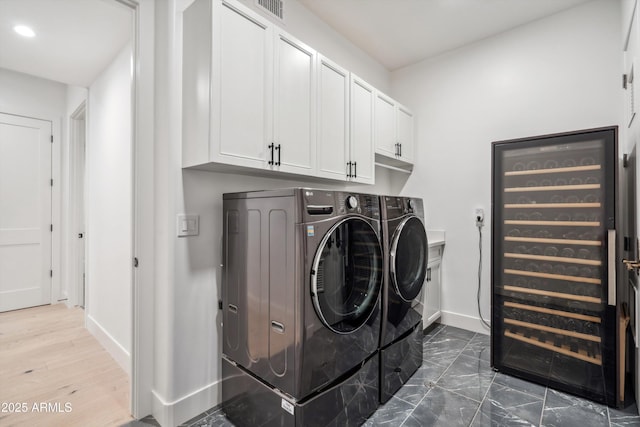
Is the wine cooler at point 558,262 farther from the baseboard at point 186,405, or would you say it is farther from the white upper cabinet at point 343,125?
the baseboard at point 186,405

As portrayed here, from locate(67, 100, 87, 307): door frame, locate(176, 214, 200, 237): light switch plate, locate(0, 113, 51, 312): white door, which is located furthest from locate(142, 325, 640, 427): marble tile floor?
locate(0, 113, 51, 312): white door

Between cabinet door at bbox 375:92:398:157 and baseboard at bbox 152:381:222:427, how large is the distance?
225 centimetres

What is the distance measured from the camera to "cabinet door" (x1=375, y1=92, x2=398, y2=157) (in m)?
2.75

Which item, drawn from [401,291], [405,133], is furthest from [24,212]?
[405,133]

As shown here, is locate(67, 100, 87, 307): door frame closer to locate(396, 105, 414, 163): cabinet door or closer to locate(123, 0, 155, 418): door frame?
locate(123, 0, 155, 418): door frame

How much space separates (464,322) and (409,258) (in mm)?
1430

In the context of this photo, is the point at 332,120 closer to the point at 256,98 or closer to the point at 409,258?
the point at 256,98

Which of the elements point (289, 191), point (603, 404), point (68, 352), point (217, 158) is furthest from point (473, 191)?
point (68, 352)

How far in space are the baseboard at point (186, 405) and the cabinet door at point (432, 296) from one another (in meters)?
1.81

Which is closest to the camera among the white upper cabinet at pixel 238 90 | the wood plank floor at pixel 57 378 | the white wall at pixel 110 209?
the white upper cabinet at pixel 238 90

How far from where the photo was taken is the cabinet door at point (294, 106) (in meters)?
1.79

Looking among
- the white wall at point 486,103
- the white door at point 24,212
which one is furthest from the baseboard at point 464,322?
the white door at point 24,212

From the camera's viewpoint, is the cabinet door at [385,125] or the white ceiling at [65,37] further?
the cabinet door at [385,125]

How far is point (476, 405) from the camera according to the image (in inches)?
72.6
